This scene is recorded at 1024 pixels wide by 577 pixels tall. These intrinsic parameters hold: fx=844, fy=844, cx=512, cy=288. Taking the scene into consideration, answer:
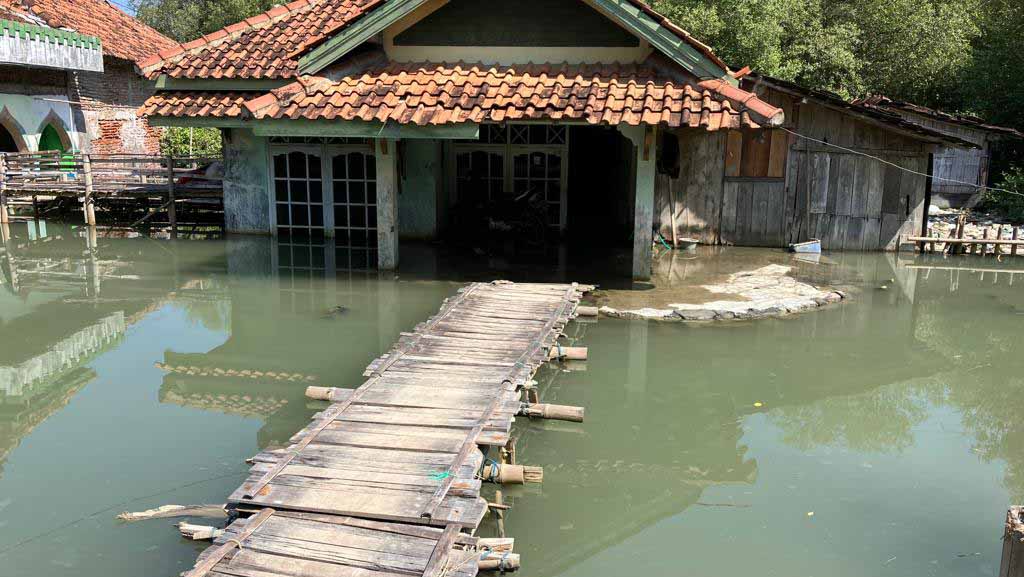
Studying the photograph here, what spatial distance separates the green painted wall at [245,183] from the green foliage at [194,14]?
57.6 ft

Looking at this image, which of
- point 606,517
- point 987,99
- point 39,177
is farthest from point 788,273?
point 39,177

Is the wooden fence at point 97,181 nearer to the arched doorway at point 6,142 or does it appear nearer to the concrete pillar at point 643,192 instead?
the arched doorway at point 6,142

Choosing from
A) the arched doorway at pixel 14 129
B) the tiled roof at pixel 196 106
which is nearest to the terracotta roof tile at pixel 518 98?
the tiled roof at pixel 196 106

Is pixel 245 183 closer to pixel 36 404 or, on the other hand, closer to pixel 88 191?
pixel 88 191

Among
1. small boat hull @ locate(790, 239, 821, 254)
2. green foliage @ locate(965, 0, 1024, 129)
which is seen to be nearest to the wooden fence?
small boat hull @ locate(790, 239, 821, 254)

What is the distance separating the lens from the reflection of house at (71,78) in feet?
61.7

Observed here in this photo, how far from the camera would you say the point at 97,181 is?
1834 cm

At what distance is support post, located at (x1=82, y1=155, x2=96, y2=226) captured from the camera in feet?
56.8

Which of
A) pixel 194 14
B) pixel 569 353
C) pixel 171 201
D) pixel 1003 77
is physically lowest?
pixel 569 353

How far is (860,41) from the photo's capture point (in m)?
23.7

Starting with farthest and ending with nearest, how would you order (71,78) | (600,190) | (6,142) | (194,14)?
(194,14)
(600,190)
(6,142)
(71,78)

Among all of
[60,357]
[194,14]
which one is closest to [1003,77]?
[60,357]

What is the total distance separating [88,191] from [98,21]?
845 cm

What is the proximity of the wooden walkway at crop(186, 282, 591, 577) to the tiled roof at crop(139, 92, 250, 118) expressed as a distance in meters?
7.21
